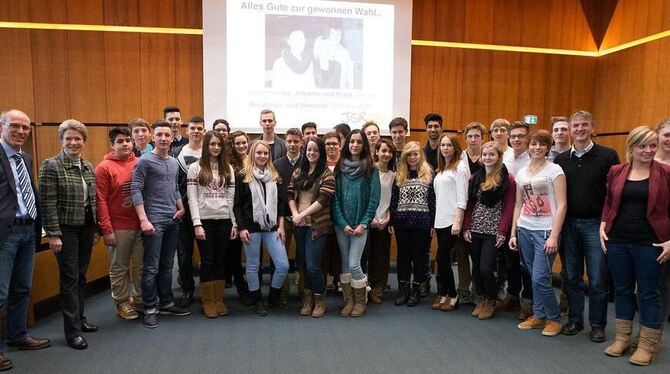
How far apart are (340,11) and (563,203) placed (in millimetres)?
4526

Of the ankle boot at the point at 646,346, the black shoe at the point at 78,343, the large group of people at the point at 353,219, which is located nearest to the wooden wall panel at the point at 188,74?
the large group of people at the point at 353,219

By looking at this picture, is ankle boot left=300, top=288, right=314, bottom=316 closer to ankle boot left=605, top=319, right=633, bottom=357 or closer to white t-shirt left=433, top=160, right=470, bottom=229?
white t-shirt left=433, top=160, right=470, bottom=229

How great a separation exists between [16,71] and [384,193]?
5584 millimetres

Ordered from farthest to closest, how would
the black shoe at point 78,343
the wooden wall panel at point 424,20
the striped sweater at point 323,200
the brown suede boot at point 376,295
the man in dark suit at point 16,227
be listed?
the wooden wall panel at point 424,20
the brown suede boot at point 376,295
the striped sweater at point 323,200
the black shoe at point 78,343
the man in dark suit at point 16,227

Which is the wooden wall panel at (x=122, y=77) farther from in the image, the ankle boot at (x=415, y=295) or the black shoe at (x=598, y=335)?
the black shoe at (x=598, y=335)

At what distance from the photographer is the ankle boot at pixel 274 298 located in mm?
3395

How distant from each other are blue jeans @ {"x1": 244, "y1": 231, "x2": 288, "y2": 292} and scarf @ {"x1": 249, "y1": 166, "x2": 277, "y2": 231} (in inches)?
3.1

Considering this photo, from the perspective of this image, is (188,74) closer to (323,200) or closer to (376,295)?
(323,200)

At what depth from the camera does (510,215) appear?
3090mm

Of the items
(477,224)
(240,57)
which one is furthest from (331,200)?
(240,57)

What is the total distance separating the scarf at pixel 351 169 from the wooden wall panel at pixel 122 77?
4224 millimetres

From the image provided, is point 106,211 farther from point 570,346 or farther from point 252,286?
point 570,346

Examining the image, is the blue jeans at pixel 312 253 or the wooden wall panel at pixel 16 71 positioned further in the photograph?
the wooden wall panel at pixel 16 71

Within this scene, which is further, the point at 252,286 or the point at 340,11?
the point at 340,11
